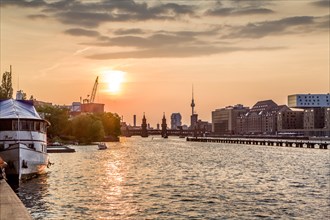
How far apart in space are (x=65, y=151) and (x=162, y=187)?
299 ft

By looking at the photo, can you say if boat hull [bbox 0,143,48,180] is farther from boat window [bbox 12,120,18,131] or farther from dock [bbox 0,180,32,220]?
dock [bbox 0,180,32,220]

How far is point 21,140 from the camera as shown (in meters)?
65.5

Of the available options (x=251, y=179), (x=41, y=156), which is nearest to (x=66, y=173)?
(x=41, y=156)

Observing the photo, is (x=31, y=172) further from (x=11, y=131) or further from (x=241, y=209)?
(x=241, y=209)

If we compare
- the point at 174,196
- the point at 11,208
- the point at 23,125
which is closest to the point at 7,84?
the point at 23,125

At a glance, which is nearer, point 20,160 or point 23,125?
point 20,160

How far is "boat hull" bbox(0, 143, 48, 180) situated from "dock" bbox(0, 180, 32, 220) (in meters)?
28.3

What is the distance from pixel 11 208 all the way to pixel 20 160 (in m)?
36.3

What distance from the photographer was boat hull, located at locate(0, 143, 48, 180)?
6056 cm

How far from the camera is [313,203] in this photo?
175 feet

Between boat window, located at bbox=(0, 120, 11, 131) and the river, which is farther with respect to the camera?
boat window, located at bbox=(0, 120, 11, 131)

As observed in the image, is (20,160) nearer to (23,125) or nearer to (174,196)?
(23,125)

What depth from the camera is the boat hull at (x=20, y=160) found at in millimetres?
60562

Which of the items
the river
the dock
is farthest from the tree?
the dock
